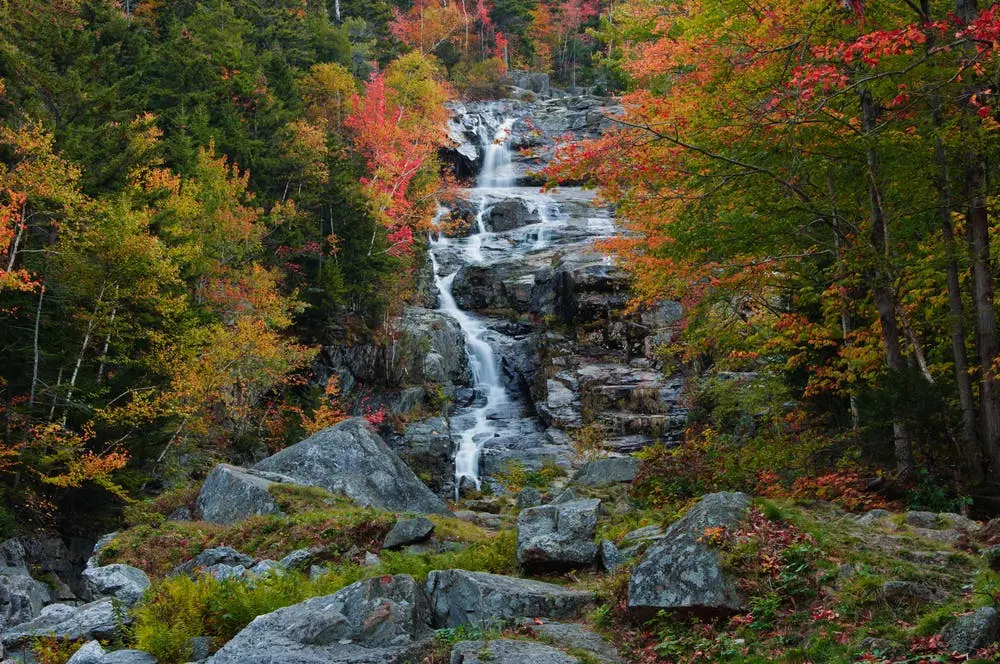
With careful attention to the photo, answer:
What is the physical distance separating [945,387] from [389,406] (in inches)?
770

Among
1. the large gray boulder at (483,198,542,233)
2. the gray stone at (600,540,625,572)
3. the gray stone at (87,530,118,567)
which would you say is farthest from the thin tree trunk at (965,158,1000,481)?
the large gray boulder at (483,198,542,233)

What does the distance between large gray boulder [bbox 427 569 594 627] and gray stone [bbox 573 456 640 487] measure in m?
8.15

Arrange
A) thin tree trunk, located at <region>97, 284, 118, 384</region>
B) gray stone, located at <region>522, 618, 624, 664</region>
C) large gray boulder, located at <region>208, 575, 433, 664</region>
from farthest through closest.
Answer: thin tree trunk, located at <region>97, 284, 118, 384</region> → gray stone, located at <region>522, 618, 624, 664</region> → large gray boulder, located at <region>208, 575, 433, 664</region>

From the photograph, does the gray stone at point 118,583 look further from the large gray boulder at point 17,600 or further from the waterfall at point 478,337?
the waterfall at point 478,337

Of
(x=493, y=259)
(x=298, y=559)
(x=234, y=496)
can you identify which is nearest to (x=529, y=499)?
(x=234, y=496)

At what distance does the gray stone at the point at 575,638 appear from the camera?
5.00m

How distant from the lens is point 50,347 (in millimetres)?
15297

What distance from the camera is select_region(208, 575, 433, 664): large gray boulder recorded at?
16.0ft

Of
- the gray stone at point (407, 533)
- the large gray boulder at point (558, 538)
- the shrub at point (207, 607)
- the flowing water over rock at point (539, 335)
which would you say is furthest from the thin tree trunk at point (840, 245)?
the flowing water over rock at point (539, 335)

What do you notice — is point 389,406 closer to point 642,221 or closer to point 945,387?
point 642,221

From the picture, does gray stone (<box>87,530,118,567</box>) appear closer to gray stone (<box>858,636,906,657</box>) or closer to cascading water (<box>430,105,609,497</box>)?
gray stone (<box>858,636,906,657</box>)

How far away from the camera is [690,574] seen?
5.32m

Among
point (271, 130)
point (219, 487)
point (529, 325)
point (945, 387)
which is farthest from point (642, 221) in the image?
point (271, 130)

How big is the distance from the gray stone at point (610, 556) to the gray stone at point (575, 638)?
1.35 meters
